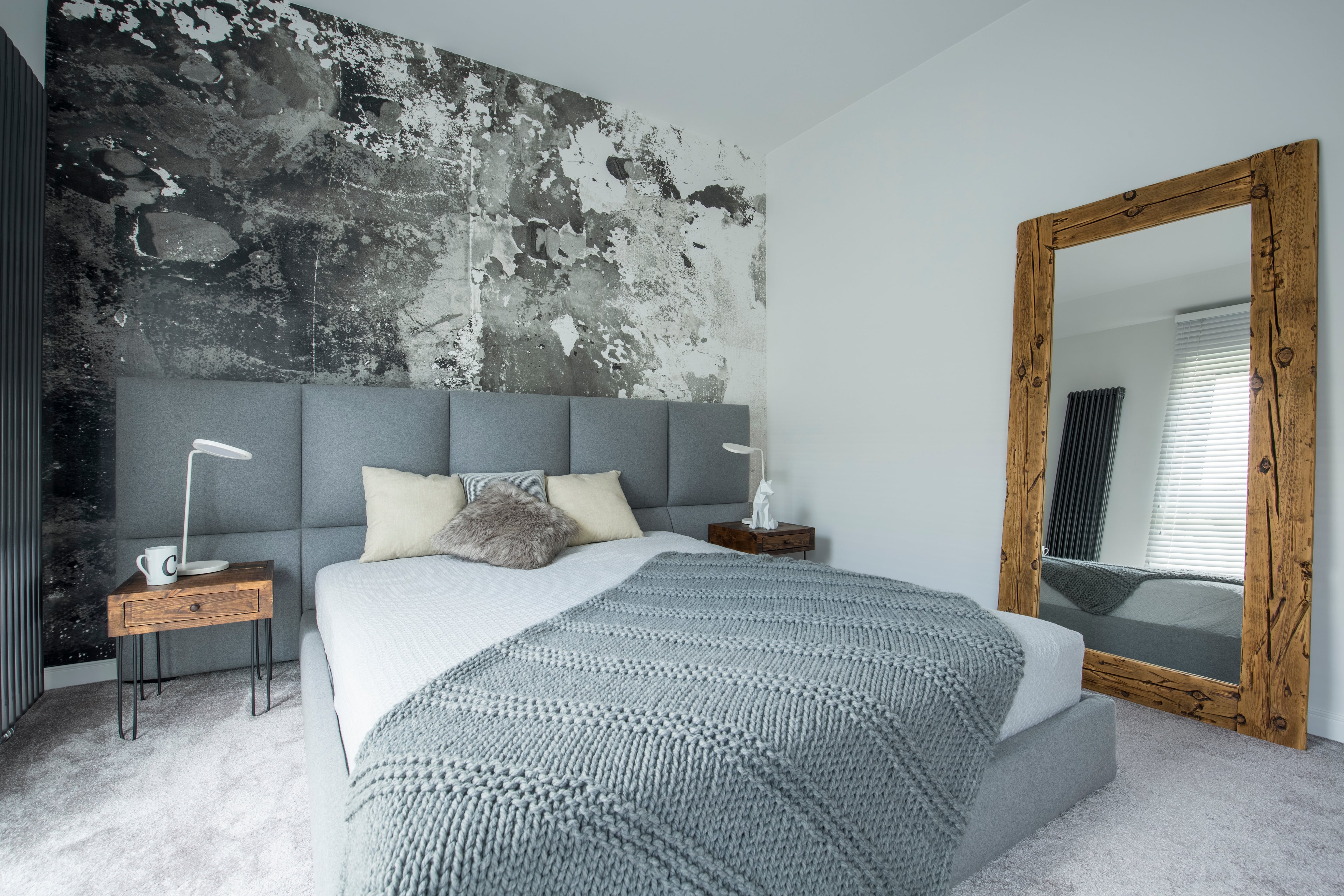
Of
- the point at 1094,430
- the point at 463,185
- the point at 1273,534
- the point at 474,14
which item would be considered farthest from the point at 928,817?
the point at 474,14

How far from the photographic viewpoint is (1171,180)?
2.38 metres

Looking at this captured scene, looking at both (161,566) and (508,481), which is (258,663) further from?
(508,481)

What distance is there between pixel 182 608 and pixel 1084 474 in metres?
3.42

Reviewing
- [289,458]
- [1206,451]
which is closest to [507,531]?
[289,458]

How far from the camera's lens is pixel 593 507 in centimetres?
299

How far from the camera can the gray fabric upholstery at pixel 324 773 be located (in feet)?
3.61

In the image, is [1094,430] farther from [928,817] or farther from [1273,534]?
[928,817]

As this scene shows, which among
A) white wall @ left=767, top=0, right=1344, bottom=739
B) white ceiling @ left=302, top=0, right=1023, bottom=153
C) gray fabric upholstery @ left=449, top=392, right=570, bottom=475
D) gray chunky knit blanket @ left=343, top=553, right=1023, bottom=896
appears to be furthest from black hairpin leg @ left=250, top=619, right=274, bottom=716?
white wall @ left=767, top=0, right=1344, bottom=739

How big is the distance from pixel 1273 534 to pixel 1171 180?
1346 millimetres

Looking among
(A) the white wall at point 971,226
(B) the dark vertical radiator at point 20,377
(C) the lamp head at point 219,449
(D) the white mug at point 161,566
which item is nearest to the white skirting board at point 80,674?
(B) the dark vertical radiator at point 20,377

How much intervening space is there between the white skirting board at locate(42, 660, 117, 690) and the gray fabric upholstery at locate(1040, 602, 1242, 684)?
3.69 meters

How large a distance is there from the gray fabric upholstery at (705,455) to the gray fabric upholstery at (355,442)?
4.46ft

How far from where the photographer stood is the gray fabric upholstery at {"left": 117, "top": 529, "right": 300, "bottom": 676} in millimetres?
2428

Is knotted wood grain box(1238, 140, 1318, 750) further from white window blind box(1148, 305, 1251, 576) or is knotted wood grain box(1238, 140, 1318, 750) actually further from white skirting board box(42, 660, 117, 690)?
white skirting board box(42, 660, 117, 690)
